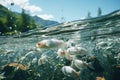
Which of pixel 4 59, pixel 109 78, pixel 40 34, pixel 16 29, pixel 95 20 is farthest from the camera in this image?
pixel 16 29

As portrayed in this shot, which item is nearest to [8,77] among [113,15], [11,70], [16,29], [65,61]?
[11,70]

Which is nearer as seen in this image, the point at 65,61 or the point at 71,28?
the point at 65,61

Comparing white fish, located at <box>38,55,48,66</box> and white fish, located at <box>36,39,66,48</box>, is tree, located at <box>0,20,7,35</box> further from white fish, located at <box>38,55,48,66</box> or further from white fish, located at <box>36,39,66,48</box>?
white fish, located at <box>36,39,66,48</box>

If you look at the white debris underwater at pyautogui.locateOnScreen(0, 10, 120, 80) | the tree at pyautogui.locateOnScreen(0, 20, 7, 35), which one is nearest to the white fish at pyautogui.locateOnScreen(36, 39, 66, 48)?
the white debris underwater at pyautogui.locateOnScreen(0, 10, 120, 80)

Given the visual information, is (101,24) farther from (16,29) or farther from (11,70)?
(16,29)

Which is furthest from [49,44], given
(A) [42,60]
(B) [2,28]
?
(B) [2,28]

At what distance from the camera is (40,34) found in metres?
17.4

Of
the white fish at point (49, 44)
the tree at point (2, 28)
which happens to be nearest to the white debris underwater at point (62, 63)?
the white fish at point (49, 44)

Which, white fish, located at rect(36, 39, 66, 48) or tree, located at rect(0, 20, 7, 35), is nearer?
white fish, located at rect(36, 39, 66, 48)

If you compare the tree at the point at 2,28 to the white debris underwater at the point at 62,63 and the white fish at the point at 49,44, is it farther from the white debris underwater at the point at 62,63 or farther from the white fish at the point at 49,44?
→ the white fish at the point at 49,44

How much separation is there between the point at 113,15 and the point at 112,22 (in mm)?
992

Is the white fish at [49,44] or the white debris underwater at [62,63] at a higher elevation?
the white fish at [49,44]

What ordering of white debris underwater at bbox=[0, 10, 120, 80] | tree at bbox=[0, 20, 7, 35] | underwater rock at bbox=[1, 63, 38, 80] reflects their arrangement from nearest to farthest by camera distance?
white debris underwater at bbox=[0, 10, 120, 80], underwater rock at bbox=[1, 63, 38, 80], tree at bbox=[0, 20, 7, 35]

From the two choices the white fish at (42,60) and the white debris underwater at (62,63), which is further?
the white fish at (42,60)
